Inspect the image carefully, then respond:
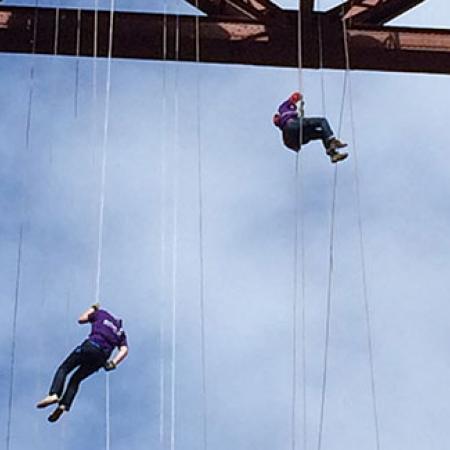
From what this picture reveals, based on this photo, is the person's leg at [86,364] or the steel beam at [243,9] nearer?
the person's leg at [86,364]

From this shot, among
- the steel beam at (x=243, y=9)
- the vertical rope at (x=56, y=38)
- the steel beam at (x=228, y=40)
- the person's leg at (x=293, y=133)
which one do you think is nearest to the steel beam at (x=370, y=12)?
the steel beam at (x=228, y=40)

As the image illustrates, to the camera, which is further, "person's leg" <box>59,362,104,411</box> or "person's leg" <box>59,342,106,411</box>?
"person's leg" <box>59,342,106,411</box>

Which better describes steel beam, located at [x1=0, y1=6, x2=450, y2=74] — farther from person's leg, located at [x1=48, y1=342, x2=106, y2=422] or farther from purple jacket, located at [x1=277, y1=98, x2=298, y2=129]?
person's leg, located at [x1=48, y1=342, x2=106, y2=422]

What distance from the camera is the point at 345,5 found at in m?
19.5

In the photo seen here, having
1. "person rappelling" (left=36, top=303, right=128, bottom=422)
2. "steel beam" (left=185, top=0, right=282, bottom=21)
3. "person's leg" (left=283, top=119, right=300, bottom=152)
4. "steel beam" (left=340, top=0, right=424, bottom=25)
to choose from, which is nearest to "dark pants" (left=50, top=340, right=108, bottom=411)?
"person rappelling" (left=36, top=303, right=128, bottom=422)

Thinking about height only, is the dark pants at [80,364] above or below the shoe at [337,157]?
below

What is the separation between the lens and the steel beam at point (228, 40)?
1886cm

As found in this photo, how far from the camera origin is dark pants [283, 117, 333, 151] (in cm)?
1888

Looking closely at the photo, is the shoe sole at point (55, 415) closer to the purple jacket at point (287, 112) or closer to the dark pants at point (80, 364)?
the dark pants at point (80, 364)

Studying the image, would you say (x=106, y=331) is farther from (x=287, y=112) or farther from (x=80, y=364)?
(x=287, y=112)

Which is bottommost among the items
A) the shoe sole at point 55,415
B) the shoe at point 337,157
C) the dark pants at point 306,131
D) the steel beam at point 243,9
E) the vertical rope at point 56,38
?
the shoe sole at point 55,415

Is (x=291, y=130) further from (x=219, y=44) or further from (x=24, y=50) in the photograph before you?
(x=24, y=50)

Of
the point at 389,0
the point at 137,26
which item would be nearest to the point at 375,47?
the point at 389,0

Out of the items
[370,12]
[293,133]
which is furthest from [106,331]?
[370,12]
